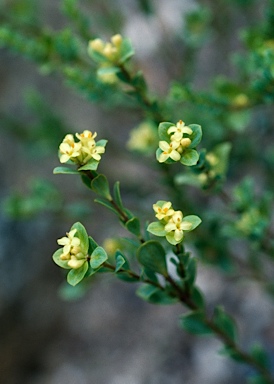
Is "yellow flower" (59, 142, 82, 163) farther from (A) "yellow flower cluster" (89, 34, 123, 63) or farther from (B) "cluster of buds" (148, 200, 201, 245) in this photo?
(A) "yellow flower cluster" (89, 34, 123, 63)

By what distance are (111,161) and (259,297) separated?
2.43 feet

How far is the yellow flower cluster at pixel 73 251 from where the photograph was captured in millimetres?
549

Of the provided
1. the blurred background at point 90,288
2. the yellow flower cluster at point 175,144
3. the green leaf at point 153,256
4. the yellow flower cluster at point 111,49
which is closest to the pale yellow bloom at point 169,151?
the yellow flower cluster at point 175,144

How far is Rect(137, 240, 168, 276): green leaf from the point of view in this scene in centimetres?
61

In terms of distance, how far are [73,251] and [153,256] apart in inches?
4.6

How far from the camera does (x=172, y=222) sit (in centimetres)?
57

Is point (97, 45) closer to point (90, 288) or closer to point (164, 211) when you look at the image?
point (164, 211)

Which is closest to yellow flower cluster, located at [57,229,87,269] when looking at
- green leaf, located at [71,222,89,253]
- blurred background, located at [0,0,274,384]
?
green leaf, located at [71,222,89,253]

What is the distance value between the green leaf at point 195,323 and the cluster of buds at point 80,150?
0.29 metres

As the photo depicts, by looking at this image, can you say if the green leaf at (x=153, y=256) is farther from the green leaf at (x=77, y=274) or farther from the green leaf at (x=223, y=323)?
the green leaf at (x=223, y=323)

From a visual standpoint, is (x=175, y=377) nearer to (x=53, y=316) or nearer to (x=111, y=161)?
(x=53, y=316)

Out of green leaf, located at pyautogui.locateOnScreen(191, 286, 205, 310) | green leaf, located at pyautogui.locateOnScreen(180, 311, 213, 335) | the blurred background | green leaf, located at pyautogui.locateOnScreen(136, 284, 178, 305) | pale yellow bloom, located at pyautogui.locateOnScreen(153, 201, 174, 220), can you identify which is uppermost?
pale yellow bloom, located at pyautogui.locateOnScreen(153, 201, 174, 220)

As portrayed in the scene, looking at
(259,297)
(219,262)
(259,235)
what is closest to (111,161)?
(259,297)

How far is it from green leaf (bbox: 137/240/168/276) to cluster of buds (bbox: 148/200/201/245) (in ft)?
0.13
